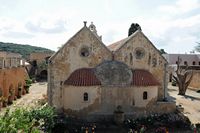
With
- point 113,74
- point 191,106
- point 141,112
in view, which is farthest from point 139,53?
point 191,106

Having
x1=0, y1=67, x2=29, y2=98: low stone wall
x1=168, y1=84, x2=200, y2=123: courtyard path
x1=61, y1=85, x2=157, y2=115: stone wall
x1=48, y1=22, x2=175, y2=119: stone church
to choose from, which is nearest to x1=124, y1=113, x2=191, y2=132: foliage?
x1=48, y1=22, x2=175, y2=119: stone church

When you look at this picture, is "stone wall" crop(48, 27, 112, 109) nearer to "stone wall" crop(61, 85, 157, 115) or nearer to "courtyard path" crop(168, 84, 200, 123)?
"stone wall" crop(61, 85, 157, 115)

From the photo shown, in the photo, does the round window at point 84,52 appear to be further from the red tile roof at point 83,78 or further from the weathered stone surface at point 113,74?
the weathered stone surface at point 113,74

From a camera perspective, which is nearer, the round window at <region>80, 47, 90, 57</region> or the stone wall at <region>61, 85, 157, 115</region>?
the stone wall at <region>61, 85, 157, 115</region>

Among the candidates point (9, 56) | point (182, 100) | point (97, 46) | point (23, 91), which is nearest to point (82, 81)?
point (97, 46)

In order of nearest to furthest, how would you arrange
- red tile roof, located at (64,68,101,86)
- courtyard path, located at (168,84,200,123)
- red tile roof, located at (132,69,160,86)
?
red tile roof, located at (64,68,101,86)
red tile roof, located at (132,69,160,86)
courtyard path, located at (168,84,200,123)

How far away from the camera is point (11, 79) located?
38.3m

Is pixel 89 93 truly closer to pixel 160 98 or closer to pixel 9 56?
pixel 160 98

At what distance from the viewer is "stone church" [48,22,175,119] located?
28.6 m

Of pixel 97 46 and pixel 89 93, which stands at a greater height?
pixel 97 46

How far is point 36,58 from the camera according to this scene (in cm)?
7250

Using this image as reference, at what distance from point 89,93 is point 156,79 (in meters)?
8.93

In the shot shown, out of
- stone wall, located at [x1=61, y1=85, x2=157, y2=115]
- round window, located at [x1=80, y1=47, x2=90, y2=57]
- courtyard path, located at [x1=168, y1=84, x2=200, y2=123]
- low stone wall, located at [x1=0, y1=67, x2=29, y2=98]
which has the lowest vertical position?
courtyard path, located at [x1=168, y1=84, x2=200, y2=123]

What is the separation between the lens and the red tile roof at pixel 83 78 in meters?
28.2
